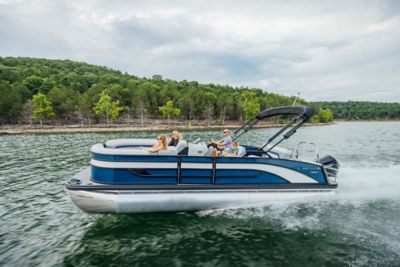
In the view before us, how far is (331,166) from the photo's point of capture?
8.74 metres

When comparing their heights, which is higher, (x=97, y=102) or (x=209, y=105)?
(x=209, y=105)

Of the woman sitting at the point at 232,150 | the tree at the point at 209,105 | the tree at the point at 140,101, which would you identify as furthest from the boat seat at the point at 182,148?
the tree at the point at 209,105

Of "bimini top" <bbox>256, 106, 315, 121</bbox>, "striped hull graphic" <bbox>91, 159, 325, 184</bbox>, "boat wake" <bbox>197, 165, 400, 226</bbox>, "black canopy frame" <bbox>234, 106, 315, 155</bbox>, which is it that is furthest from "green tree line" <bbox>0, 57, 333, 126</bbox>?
"boat wake" <bbox>197, 165, 400, 226</bbox>

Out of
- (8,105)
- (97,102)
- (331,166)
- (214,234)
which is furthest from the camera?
(97,102)

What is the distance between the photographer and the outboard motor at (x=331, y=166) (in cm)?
852

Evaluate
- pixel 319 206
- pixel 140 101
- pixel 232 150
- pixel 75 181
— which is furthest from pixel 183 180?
pixel 140 101

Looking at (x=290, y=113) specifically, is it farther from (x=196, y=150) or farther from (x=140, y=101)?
(x=140, y=101)

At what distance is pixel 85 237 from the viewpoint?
20.6 ft

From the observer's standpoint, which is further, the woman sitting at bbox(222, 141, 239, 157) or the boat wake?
the woman sitting at bbox(222, 141, 239, 157)

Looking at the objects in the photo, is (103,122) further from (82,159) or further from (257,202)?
(257,202)

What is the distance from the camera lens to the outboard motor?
852 centimetres

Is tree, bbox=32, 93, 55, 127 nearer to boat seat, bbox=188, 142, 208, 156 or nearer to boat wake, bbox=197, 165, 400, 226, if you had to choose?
boat seat, bbox=188, 142, 208, 156

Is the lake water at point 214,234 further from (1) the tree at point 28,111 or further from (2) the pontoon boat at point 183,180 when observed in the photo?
(1) the tree at point 28,111

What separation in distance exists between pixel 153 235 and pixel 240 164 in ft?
9.74
